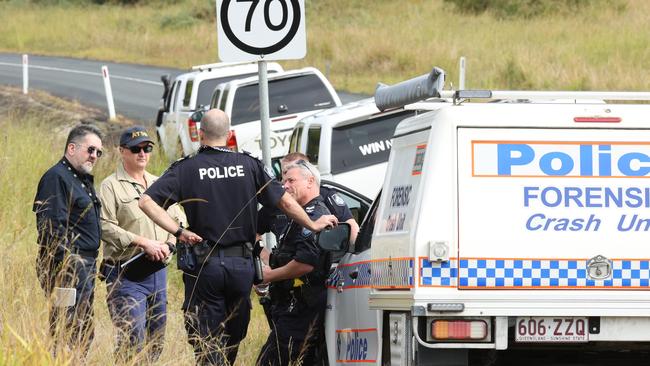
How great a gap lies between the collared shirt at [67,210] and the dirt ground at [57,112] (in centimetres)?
1055

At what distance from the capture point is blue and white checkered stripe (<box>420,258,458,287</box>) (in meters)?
6.34

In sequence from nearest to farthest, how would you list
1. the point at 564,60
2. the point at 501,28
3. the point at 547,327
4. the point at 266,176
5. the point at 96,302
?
the point at 547,327 → the point at 266,176 → the point at 96,302 → the point at 564,60 → the point at 501,28

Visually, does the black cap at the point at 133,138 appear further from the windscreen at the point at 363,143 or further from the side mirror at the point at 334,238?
the windscreen at the point at 363,143

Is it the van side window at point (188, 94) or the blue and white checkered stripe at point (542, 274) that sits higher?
the van side window at point (188, 94)

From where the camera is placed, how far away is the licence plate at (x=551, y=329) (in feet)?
20.9

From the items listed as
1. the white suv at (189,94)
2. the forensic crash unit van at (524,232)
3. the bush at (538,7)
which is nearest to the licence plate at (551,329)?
the forensic crash unit van at (524,232)

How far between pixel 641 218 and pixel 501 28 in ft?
111

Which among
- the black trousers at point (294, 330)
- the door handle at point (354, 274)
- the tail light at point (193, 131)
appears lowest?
the black trousers at point (294, 330)

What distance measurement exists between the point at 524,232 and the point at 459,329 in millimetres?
544

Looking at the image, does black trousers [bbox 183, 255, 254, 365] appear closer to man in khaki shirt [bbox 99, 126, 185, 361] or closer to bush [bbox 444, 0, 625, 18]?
man in khaki shirt [bbox 99, 126, 185, 361]

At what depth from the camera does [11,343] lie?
21.1 ft

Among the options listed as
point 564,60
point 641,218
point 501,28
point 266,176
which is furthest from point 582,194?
point 501,28

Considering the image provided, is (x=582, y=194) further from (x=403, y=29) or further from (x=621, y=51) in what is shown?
(x=403, y=29)

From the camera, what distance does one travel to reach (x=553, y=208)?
21.2 ft
